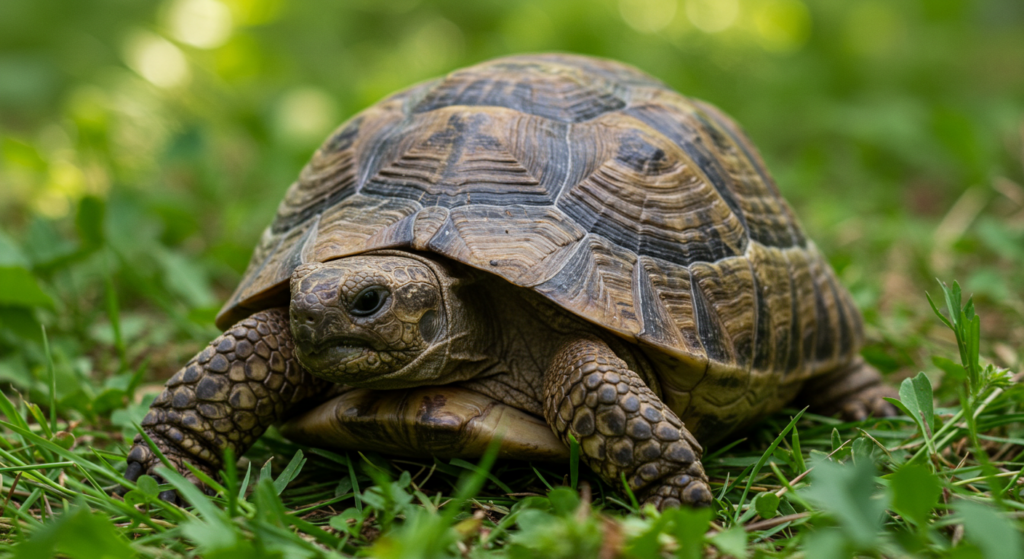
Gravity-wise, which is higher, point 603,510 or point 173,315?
point 173,315

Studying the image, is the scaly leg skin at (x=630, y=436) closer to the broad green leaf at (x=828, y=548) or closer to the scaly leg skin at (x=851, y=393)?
the broad green leaf at (x=828, y=548)

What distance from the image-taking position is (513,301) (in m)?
2.41

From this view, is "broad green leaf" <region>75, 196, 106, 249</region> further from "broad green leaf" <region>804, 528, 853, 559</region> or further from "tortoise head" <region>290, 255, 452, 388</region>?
"broad green leaf" <region>804, 528, 853, 559</region>

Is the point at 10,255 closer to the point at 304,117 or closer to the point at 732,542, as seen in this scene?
the point at 732,542

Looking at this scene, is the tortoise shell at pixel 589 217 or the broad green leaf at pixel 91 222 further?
the broad green leaf at pixel 91 222

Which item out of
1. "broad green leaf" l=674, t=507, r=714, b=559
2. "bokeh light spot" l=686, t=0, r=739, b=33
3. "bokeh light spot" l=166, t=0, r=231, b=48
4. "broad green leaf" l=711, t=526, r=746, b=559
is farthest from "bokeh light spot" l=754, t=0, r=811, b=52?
"broad green leaf" l=674, t=507, r=714, b=559

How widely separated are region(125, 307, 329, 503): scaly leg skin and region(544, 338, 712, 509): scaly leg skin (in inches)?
34.0

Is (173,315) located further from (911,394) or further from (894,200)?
(894,200)

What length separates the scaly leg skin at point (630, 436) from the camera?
207cm

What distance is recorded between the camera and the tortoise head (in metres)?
2.06

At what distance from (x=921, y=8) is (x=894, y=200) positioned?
5.04 meters

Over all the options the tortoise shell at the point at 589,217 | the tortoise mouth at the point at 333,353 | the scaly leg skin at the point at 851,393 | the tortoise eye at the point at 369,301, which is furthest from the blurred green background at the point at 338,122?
the tortoise eye at the point at 369,301

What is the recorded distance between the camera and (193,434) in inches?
89.3

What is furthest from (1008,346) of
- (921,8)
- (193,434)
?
(921,8)
